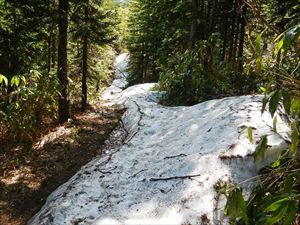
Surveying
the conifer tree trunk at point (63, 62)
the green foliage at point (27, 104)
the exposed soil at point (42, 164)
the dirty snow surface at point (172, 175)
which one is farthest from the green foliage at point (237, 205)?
the conifer tree trunk at point (63, 62)

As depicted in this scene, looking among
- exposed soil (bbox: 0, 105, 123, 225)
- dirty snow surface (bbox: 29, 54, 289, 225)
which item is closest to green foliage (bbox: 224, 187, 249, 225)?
dirty snow surface (bbox: 29, 54, 289, 225)

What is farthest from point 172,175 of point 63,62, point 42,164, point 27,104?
point 63,62

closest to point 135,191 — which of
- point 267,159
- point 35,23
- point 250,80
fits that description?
point 267,159

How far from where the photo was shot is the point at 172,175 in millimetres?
5344

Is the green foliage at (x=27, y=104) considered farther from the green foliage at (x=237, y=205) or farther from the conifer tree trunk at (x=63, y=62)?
the green foliage at (x=237, y=205)

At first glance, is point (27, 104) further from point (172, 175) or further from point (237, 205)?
point (237, 205)

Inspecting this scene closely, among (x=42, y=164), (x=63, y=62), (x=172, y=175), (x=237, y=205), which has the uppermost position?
(x=63, y=62)

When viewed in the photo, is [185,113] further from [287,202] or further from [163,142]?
[287,202]

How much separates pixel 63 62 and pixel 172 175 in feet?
23.9

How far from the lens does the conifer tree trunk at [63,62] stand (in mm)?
10945

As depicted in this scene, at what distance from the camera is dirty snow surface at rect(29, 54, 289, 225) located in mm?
4570

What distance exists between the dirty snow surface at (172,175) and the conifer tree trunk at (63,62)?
4677 millimetres

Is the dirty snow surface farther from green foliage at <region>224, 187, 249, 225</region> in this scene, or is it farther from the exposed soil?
green foliage at <region>224, 187, 249, 225</region>

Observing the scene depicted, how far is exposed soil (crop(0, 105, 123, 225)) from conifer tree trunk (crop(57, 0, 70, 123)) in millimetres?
522
